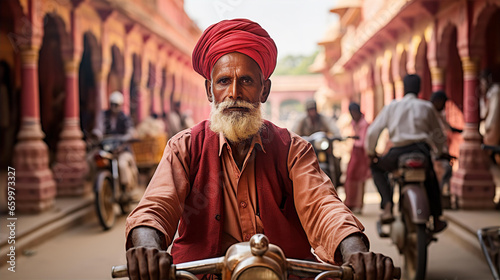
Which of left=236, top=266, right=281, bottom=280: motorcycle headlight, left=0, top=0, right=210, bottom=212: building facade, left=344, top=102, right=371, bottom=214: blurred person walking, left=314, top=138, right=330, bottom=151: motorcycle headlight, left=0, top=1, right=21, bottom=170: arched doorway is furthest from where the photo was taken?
left=0, top=1, right=21, bottom=170: arched doorway

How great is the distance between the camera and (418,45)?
10445 millimetres

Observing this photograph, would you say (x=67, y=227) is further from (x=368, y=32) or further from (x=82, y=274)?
(x=368, y=32)

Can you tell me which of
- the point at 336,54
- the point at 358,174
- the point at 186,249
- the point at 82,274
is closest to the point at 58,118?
the point at 358,174

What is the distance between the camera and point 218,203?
6.51 feet

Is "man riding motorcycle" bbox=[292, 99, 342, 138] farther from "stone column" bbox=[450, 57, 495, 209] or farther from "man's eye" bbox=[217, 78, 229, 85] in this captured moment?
"man's eye" bbox=[217, 78, 229, 85]

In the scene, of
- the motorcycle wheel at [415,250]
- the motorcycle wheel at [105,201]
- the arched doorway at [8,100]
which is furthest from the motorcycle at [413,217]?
the arched doorway at [8,100]

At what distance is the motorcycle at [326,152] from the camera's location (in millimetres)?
5984

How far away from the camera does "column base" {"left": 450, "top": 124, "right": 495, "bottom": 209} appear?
712cm

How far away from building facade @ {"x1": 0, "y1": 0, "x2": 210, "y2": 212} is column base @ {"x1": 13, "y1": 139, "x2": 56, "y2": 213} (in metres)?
0.01

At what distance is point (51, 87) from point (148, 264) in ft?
37.8

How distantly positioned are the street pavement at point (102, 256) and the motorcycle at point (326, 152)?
0.83m

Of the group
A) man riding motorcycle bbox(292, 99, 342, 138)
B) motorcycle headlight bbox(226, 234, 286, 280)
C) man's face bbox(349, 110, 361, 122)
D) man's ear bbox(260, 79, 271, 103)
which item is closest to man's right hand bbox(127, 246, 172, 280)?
motorcycle headlight bbox(226, 234, 286, 280)

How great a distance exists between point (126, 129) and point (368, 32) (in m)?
7.82

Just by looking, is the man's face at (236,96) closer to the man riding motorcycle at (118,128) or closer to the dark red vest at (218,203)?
the dark red vest at (218,203)
